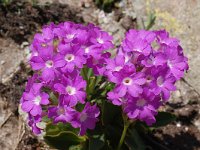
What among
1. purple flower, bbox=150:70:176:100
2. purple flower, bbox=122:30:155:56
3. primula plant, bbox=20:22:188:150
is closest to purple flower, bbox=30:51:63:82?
primula plant, bbox=20:22:188:150

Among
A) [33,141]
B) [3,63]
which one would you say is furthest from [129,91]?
[3,63]

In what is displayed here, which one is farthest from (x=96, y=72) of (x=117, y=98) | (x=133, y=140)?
(x=133, y=140)

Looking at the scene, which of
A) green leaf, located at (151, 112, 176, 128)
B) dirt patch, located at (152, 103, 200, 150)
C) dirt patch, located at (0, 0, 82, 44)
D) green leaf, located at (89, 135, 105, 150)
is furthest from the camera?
dirt patch, located at (0, 0, 82, 44)

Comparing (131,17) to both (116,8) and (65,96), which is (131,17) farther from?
(65,96)

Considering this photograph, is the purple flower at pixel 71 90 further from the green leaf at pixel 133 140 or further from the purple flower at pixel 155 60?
the green leaf at pixel 133 140

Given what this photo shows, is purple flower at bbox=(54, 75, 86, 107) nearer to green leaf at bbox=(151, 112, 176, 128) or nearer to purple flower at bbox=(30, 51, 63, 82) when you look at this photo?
purple flower at bbox=(30, 51, 63, 82)
